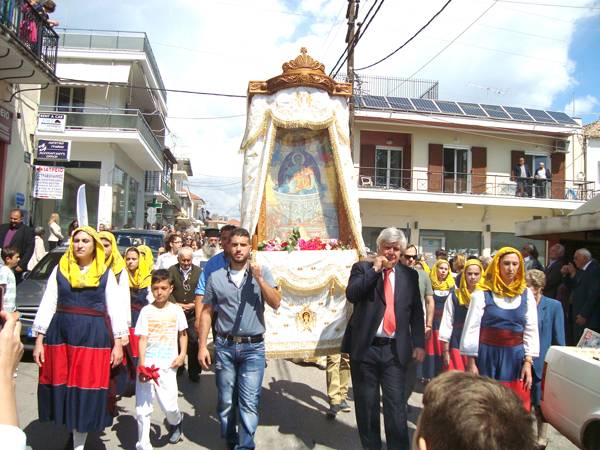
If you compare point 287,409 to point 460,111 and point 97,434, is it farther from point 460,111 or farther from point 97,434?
point 460,111

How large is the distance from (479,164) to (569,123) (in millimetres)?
4509

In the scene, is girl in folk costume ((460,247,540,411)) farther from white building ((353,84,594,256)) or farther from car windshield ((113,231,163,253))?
white building ((353,84,594,256))

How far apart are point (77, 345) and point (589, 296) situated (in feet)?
20.4

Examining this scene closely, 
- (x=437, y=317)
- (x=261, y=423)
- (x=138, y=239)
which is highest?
(x=138, y=239)

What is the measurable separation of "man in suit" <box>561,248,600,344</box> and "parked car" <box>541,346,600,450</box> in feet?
8.07

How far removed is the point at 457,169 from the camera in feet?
70.0

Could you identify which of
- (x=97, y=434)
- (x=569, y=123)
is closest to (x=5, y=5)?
(x=97, y=434)

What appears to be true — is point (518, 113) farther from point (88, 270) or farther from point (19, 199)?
point (88, 270)

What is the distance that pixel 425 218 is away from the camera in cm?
2094

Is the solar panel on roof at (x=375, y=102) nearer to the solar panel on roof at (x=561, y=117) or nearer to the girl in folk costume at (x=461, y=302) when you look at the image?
the solar panel on roof at (x=561, y=117)

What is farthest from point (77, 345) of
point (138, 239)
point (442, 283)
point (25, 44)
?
point (25, 44)

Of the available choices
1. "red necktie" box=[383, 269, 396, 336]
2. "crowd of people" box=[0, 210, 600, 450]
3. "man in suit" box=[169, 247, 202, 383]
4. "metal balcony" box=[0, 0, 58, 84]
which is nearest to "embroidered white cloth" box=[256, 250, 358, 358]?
"crowd of people" box=[0, 210, 600, 450]

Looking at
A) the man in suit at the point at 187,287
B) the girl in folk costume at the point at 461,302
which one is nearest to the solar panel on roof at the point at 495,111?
the girl in folk costume at the point at 461,302

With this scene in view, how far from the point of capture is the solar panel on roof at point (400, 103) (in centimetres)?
2008
